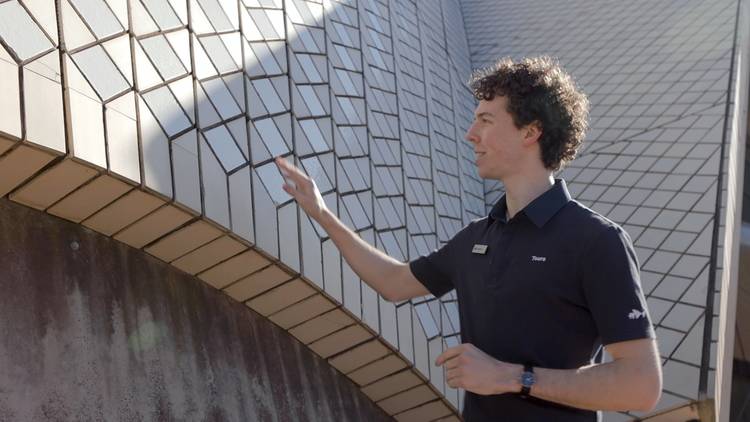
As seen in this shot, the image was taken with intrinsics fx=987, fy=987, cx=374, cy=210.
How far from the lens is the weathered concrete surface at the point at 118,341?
294 centimetres

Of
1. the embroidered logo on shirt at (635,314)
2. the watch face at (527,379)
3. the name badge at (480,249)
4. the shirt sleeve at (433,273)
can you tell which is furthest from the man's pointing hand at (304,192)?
the embroidered logo on shirt at (635,314)

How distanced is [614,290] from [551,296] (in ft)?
0.46

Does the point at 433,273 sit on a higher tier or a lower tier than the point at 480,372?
higher

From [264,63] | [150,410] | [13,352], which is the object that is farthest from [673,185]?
[13,352]

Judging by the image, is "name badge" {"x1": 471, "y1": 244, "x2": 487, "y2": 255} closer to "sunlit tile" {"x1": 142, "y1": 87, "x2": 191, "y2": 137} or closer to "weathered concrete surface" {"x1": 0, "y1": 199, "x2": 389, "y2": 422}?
"sunlit tile" {"x1": 142, "y1": 87, "x2": 191, "y2": 137}

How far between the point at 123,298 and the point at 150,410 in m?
0.39

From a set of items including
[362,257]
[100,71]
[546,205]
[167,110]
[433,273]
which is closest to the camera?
[546,205]

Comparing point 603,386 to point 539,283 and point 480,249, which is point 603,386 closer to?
point 539,283

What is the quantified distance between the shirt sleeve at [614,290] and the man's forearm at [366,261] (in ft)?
2.15

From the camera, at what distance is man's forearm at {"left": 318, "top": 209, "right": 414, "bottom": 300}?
2.52 metres

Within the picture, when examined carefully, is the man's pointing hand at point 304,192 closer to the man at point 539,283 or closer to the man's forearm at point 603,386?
the man at point 539,283

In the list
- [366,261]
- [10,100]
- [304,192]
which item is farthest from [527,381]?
[10,100]

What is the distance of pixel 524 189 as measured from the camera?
2.19m

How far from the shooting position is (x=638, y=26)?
8.88 meters
